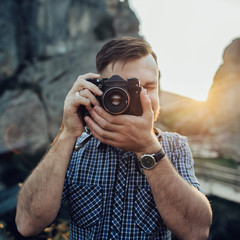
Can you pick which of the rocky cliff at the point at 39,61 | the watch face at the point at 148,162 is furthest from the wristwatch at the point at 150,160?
the rocky cliff at the point at 39,61

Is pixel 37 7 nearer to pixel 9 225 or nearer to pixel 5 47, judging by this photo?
pixel 5 47

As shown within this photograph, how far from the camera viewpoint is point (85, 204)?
116 cm

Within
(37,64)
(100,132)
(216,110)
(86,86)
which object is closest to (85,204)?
(100,132)

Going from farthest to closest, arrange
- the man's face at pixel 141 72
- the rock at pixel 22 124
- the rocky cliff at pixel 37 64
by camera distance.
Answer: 1. the rocky cliff at pixel 37 64
2. the rock at pixel 22 124
3. the man's face at pixel 141 72

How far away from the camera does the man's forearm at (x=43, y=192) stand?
1.02 m

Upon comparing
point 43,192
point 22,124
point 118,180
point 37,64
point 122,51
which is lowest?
point 22,124

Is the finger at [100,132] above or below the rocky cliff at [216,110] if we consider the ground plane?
above

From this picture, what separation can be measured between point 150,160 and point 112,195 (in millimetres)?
353

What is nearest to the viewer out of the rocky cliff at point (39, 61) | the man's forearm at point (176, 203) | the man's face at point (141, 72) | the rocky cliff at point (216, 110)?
the man's forearm at point (176, 203)

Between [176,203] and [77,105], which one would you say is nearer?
[176,203]

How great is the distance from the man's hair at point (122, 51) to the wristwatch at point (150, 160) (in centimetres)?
70

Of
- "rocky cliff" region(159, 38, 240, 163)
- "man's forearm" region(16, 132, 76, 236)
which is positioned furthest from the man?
"rocky cliff" region(159, 38, 240, 163)

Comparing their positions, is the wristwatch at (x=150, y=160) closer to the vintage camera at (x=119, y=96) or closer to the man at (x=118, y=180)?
the man at (x=118, y=180)

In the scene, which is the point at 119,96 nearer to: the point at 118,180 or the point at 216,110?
the point at 118,180
